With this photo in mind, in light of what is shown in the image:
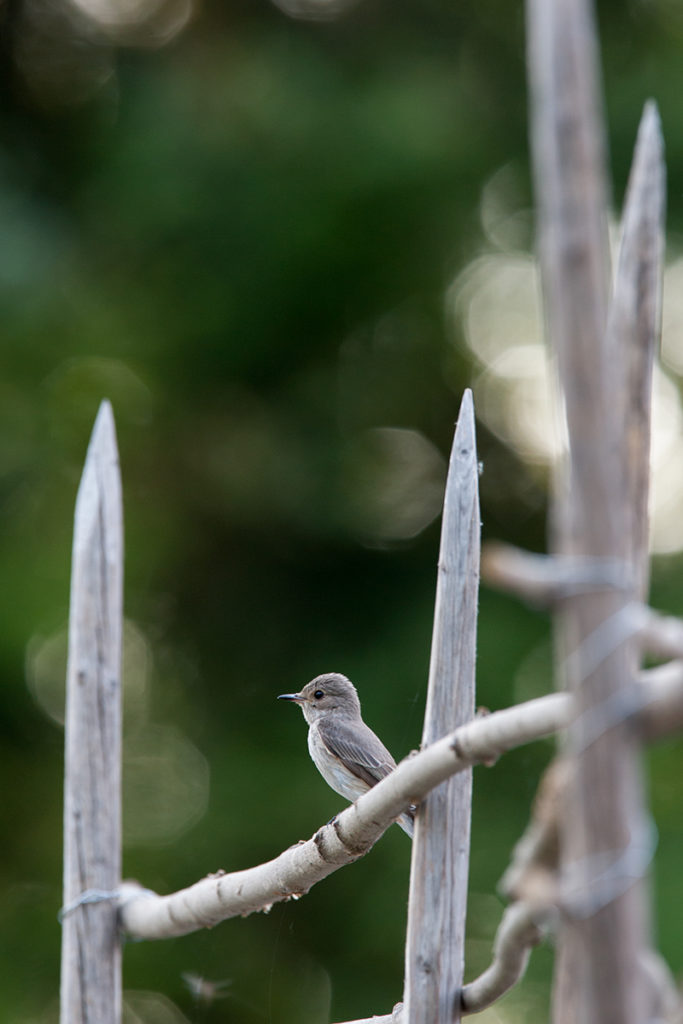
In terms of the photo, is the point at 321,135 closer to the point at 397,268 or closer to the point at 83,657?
the point at 397,268

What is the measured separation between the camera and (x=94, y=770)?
192 cm

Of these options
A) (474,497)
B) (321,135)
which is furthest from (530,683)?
(474,497)

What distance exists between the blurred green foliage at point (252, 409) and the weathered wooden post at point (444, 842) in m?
2.56

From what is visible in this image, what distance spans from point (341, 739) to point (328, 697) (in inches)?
4.5

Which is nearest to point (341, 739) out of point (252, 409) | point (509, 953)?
point (509, 953)

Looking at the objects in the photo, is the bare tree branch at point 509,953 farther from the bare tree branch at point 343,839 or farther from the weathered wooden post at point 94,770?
the weathered wooden post at point 94,770

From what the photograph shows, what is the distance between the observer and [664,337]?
4164mm

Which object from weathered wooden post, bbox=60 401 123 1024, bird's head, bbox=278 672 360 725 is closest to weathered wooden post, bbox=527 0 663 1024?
weathered wooden post, bbox=60 401 123 1024

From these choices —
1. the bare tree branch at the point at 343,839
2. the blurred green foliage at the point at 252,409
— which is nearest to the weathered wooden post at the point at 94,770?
the bare tree branch at the point at 343,839

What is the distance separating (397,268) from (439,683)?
10.5ft

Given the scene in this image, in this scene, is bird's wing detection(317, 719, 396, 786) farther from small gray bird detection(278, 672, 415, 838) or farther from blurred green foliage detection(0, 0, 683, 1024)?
blurred green foliage detection(0, 0, 683, 1024)

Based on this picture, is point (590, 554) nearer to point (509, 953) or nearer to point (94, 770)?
point (509, 953)

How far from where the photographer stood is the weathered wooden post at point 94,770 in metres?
1.91

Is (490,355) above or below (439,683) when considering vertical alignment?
above
